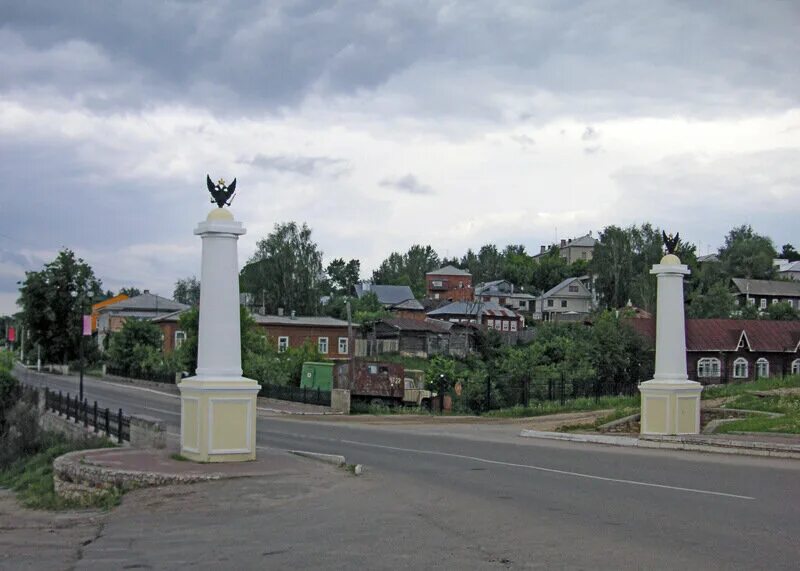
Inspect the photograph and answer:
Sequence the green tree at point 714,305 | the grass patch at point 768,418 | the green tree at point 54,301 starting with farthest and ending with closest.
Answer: the green tree at point 714,305
the green tree at point 54,301
the grass patch at point 768,418

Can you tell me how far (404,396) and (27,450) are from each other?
19205 millimetres

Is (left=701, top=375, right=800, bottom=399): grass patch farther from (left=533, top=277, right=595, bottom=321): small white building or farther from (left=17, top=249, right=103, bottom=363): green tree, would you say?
(left=533, top=277, right=595, bottom=321): small white building

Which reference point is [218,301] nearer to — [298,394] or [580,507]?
[580,507]

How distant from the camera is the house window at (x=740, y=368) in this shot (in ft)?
207

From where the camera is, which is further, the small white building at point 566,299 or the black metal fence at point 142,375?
the small white building at point 566,299

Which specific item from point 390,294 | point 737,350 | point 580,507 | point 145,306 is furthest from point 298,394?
point 390,294

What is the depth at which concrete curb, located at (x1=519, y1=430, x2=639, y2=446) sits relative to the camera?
2211cm

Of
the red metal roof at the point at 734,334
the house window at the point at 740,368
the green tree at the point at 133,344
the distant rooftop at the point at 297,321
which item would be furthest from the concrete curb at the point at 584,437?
the distant rooftop at the point at 297,321

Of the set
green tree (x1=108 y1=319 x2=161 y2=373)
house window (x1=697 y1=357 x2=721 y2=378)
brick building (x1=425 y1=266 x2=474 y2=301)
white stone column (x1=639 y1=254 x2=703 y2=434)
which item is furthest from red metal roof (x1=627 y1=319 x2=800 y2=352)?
brick building (x1=425 y1=266 x2=474 y2=301)

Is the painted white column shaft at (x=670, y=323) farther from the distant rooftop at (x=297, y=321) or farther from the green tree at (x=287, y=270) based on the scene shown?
the green tree at (x=287, y=270)

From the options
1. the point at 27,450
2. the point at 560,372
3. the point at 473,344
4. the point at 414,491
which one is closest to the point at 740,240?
the point at 473,344

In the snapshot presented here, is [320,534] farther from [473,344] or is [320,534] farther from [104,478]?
[473,344]

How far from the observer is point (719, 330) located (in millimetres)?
63594

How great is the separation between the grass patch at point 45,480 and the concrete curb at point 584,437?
37.4 feet
